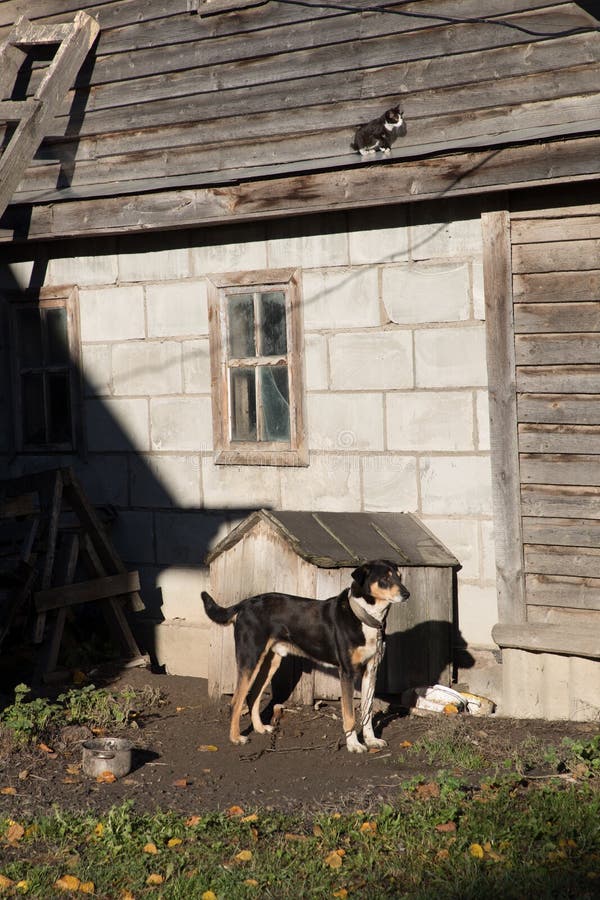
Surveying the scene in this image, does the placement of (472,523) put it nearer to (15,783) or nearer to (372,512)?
(372,512)

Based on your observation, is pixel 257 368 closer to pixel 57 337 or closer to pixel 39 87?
pixel 57 337

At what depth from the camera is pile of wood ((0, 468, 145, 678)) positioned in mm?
8617

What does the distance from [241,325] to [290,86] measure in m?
1.78

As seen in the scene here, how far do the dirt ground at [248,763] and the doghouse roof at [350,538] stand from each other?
102 centimetres

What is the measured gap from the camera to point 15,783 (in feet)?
20.8

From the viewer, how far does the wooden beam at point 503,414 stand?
25.1ft

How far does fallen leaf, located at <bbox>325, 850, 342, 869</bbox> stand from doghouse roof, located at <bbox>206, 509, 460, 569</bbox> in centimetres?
265

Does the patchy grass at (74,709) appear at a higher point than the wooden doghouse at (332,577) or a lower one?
lower

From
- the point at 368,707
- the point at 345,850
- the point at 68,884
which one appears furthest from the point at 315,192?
the point at 68,884

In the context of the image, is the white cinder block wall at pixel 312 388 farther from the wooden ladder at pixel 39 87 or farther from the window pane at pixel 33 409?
the wooden ladder at pixel 39 87

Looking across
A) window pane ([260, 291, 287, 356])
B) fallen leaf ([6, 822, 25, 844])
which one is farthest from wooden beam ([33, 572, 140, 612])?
fallen leaf ([6, 822, 25, 844])

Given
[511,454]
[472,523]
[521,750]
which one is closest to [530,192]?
[511,454]

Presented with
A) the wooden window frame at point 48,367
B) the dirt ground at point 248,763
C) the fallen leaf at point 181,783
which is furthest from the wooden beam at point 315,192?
the fallen leaf at point 181,783

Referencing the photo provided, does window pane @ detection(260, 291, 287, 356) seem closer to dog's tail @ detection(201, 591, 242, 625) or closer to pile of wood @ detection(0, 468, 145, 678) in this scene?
pile of wood @ detection(0, 468, 145, 678)
